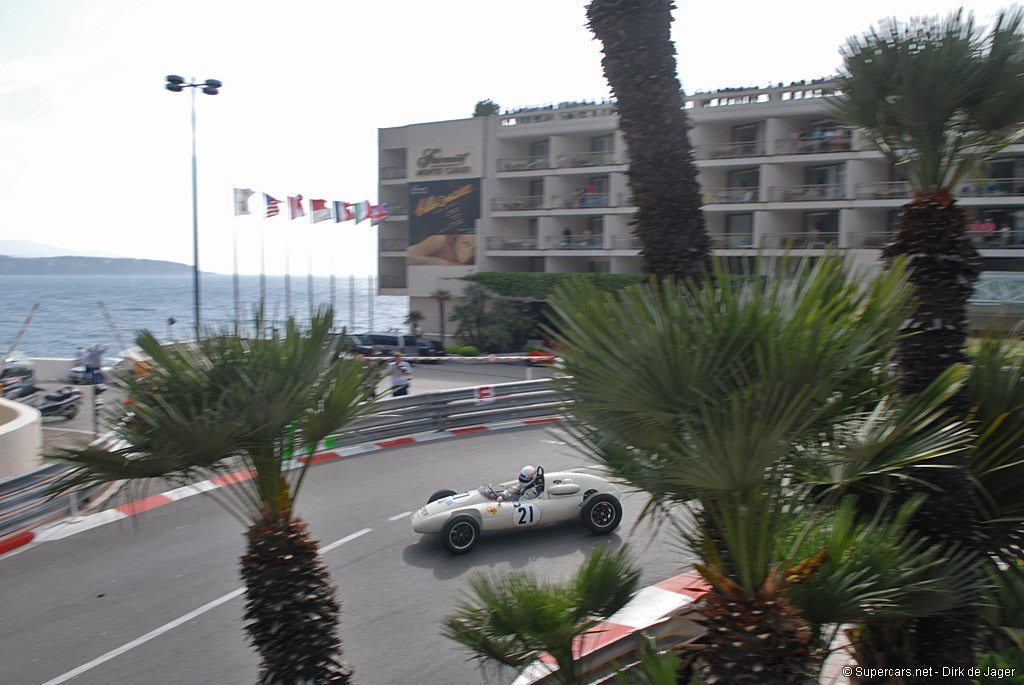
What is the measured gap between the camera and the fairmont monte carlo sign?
146 feet

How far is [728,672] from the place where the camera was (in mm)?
3561

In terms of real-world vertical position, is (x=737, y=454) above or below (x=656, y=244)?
below

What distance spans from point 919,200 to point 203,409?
486 cm

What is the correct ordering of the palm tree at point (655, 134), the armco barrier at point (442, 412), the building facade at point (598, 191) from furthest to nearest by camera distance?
the building facade at point (598, 191)
the armco barrier at point (442, 412)
the palm tree at point (655, 134)

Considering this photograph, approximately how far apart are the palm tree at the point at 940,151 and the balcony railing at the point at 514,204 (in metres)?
39.1

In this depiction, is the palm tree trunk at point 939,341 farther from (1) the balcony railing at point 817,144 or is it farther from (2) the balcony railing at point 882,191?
(1) the balcony railing at point 817,144

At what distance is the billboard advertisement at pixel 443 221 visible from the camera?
44.3 meters

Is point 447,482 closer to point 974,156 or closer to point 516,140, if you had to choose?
point 974,156

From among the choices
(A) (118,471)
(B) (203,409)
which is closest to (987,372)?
(B) (203,409)

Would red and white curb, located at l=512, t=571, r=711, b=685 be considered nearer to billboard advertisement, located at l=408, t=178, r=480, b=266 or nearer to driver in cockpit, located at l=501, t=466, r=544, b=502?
driver in cockpit, located at l=501, t=466, r=544, b=502

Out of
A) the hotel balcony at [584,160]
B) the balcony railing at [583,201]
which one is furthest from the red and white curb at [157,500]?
the hotel balcony at [584,160]

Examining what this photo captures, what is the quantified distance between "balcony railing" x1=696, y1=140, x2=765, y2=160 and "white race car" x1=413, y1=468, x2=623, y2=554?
29.7m

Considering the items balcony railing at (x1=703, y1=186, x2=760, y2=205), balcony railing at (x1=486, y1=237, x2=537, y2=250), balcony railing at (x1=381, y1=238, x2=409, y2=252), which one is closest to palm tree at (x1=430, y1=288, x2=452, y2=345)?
balcony railing at (x1=486, y1=237, x2=537, y2=250)

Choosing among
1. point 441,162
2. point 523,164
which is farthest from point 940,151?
point 441,162
